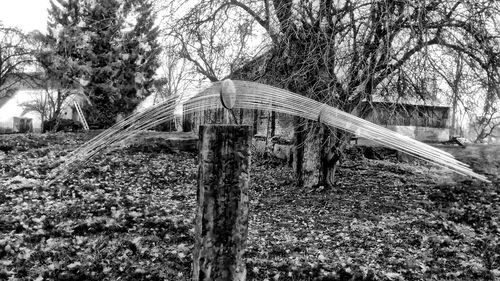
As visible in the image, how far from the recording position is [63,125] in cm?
1822

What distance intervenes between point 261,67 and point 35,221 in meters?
4.60

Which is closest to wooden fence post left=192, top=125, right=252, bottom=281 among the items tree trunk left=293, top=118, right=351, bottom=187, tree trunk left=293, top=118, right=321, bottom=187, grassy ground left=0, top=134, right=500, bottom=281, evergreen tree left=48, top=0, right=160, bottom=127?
grassy ground left=0, top=134, right=500, bottom=281

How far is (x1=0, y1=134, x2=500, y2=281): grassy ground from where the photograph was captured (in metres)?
4.67

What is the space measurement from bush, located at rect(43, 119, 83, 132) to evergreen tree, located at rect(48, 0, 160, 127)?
7.57 ft

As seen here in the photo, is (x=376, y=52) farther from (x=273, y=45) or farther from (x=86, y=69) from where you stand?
(x=86, y=69)

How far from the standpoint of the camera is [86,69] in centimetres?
2042

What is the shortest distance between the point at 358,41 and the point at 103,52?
1787cm

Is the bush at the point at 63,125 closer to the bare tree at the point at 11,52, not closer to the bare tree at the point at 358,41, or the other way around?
the bare tree at the point at 11,52

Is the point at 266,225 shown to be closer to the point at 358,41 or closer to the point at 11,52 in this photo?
the point at 358,41

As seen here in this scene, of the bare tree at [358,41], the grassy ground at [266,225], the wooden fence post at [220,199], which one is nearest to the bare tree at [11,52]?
the grassy ground at [266,225]

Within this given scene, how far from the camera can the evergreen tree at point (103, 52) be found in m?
20.5

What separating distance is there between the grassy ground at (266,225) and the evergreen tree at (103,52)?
11.0 meters

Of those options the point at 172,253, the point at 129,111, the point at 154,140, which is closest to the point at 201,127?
the point at 172,253

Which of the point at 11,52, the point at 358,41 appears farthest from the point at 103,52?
the point at 358,41
